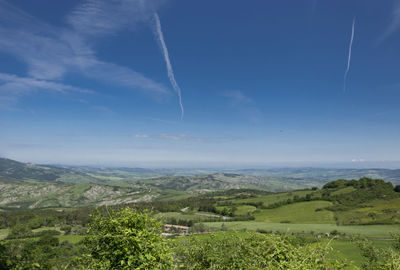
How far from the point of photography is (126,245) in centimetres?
1495

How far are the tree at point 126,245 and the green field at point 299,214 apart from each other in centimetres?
16437

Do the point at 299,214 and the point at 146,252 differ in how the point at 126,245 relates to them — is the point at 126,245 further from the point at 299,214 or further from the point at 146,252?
the point at 299,214

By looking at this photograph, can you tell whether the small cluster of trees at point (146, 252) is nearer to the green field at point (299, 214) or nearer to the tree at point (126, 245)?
the tree at point (126, 245)

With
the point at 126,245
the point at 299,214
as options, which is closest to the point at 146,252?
the point at 126,245

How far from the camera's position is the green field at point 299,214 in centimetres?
15600

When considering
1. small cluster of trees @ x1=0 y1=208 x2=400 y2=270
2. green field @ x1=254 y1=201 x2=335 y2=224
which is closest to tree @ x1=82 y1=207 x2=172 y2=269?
small cluster of trees @ x1=0 y1=208 x2=400 y2=270

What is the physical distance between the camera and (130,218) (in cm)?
1795


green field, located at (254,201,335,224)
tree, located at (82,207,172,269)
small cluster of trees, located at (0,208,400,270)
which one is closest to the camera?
small cluster of trees, located at (0,208,400,270)

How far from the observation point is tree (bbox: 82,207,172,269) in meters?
14.5

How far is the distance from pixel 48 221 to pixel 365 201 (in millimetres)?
274929

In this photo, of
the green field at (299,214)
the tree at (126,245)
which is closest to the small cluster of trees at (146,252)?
the tree at (126,245)

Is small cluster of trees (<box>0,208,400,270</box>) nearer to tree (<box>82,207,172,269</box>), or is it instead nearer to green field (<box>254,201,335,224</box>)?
tree (<box>82,207,172,269</box>)

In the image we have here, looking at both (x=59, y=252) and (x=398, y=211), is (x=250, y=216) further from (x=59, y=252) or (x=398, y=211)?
(x=59, y=252)

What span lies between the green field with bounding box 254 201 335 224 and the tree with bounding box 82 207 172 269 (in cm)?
16437
